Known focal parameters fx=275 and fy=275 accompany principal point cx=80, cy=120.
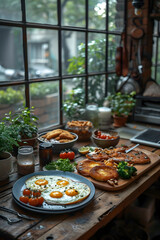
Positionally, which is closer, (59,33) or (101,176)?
(101,176)

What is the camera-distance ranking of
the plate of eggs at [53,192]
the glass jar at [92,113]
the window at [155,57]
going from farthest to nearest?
1. the window at [155,57]
2. the glass jar at [92,113]
3. the plate of eggs at [53,192]

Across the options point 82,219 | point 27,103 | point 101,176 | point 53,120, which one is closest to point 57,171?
point 101,176

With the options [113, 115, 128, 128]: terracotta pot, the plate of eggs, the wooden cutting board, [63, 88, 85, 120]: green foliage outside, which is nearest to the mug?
the plate of eggs

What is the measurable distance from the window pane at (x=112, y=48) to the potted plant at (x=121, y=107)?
1.36ft

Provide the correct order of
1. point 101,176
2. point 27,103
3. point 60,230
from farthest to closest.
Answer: point 27,103
point 101,176
point 60,230

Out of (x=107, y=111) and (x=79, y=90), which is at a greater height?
(x=79, y=90)

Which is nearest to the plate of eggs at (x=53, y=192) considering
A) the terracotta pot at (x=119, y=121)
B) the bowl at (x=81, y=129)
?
the bowl at (x=81, y=129)

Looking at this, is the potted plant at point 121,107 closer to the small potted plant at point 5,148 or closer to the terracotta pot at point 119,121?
the terracotta pot at point 119,121

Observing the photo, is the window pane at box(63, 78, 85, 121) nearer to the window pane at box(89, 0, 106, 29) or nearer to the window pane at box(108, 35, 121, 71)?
the window pane at box(108, 35, 121, 71)

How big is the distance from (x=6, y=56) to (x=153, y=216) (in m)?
10.3

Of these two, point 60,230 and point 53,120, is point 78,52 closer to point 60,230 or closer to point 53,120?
point 53,120

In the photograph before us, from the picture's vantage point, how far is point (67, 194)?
1380 mm

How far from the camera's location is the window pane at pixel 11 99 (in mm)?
2070

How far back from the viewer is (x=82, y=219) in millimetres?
1239
